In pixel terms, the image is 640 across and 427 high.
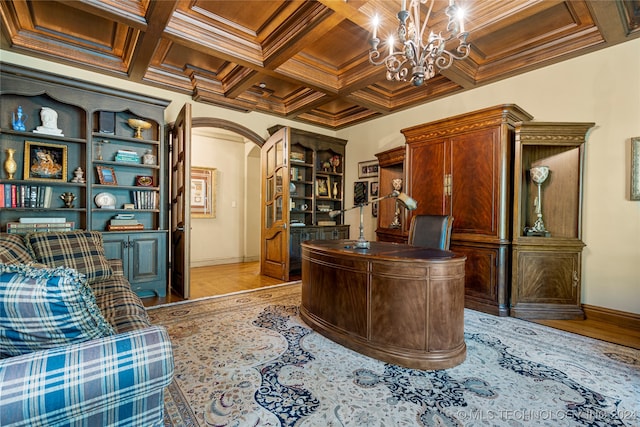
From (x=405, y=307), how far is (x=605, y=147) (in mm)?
2810

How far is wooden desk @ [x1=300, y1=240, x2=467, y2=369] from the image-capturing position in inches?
79.2

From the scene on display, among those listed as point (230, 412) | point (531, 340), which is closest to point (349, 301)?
point (230, 412)

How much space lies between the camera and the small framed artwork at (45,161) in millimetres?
3161

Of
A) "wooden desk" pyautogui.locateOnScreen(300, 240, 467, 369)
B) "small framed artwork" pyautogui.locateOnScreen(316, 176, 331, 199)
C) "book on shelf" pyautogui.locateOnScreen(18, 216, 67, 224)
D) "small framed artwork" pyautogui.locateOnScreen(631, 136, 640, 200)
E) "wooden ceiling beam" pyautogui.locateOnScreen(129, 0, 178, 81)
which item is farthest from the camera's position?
"small framed artwork" pyautogui.locateOnScreen(316, 176, 331, 199)

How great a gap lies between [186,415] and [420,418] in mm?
1217

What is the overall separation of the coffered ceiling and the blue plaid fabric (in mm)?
2547

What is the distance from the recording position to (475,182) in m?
3.33

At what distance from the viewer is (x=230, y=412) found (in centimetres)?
158

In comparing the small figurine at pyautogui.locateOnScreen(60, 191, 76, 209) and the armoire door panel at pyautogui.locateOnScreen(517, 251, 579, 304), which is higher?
the small figurine at pyautogui.locateOnScreen(60, 191, 76, 209)

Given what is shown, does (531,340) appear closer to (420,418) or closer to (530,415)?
(530,415)

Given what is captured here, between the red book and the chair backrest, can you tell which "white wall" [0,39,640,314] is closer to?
the red book

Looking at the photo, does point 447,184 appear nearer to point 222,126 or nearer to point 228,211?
point 222,126

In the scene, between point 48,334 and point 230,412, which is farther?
point 230,412

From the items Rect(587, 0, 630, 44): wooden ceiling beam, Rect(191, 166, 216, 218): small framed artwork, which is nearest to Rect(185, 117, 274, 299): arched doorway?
Rect(191, 166, 216, 218): small framed artwork
